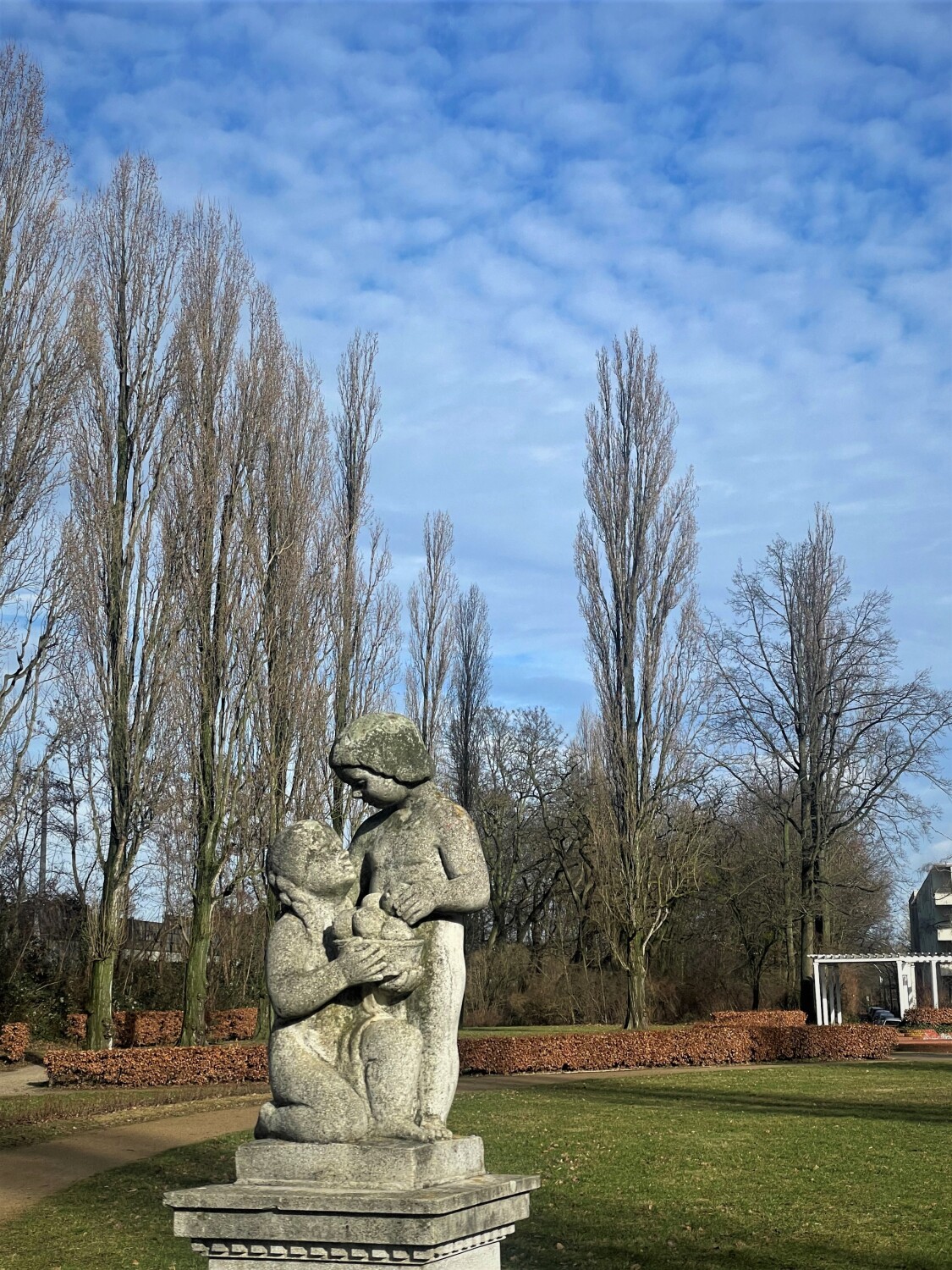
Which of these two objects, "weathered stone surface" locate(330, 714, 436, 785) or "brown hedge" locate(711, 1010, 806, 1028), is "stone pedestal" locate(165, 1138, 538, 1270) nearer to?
"weathered stone surface" locate(330, 714, 436, 785)

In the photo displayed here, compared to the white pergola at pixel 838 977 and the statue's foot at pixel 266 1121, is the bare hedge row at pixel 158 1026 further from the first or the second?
the statue's foot at pixel 266 1121

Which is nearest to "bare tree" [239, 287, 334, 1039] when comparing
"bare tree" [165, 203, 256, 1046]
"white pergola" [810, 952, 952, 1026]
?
"bare tree" [165, 203, 256, 1046]

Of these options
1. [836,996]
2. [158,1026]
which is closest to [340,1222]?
[158,1026]

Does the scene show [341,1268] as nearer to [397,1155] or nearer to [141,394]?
[397,1155]

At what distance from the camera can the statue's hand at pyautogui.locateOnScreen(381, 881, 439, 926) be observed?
4340mm

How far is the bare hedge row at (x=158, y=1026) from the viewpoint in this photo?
1150 inches

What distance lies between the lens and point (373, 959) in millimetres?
4203

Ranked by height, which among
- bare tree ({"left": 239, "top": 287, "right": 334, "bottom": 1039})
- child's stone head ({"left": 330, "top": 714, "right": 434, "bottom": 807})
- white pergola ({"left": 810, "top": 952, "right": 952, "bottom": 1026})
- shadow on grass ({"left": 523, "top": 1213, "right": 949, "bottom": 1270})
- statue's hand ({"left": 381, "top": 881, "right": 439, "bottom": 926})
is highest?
bare tree ({"left": 239, "top": 287, "right": 334, "bottom": 1039})

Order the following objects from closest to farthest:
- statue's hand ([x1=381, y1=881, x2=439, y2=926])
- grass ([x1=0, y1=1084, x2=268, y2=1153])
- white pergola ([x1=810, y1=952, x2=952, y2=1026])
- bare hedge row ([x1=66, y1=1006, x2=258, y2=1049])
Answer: statue's hand ([x1=381, y1=881, x2=439, y2=926]), grass ([x1=0, y1=1084, x2=268, y2=1153]), bare hedge row ([x1=66, y1=1006, x2=258, y2=1049]), white pergola ([x1=810, y1=952, x2=952, y2=1026])

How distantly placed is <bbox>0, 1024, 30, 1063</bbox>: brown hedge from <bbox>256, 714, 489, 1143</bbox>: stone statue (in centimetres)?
2623

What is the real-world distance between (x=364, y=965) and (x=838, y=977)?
34683mm

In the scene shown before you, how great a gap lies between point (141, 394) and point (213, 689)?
5.47 metres

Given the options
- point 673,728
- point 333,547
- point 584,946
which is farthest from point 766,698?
point 333,547

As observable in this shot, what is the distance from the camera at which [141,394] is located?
23500mm
